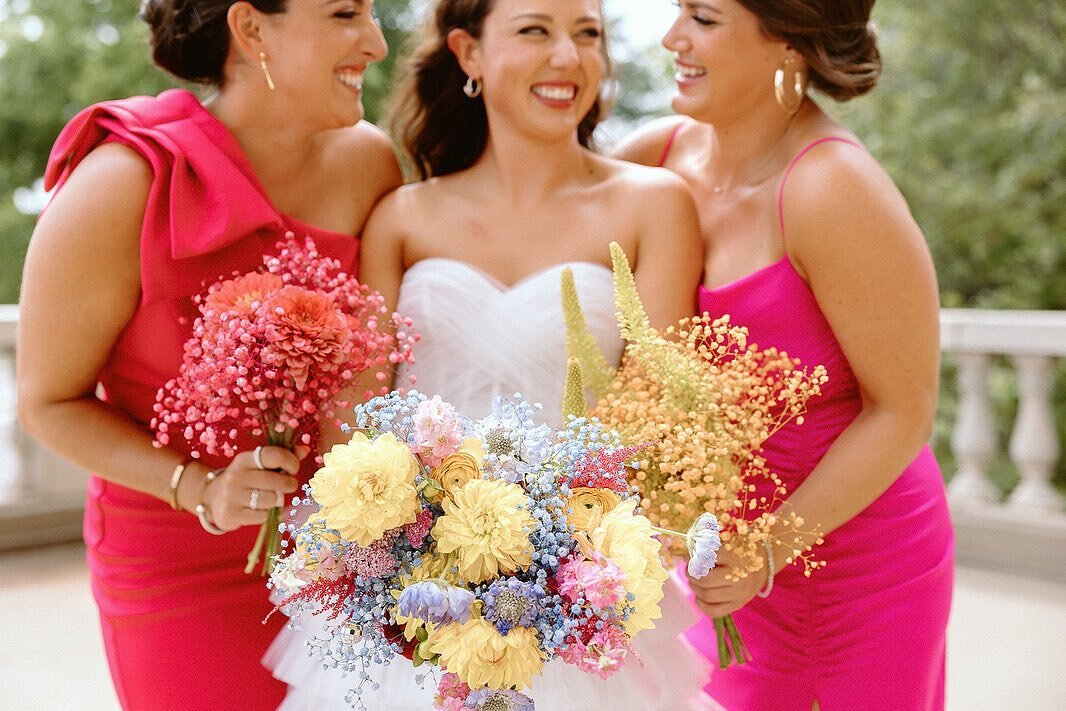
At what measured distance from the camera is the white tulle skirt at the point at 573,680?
79.6 inches

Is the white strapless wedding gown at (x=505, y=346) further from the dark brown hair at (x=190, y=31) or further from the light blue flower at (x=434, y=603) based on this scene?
the light blue flower at (x=434, y=603)

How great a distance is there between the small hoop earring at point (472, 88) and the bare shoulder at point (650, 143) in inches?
18.7

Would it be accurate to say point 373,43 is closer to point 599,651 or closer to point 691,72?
point 691,72

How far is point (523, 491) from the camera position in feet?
5.31

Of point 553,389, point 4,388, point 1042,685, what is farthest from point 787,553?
point 4,388

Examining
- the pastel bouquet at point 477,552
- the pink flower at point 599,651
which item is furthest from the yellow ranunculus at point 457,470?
the pink flower at point 599,651

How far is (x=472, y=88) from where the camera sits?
2.73 metres

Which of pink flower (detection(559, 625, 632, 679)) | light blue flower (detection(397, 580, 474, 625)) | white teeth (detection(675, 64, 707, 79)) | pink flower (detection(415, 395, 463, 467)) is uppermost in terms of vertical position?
white teeth (detection(675, 64, 707, 79))

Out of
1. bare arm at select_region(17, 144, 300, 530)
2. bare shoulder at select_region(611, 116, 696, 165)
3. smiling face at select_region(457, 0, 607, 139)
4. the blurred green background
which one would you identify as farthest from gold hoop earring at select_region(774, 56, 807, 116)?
the blurred green background

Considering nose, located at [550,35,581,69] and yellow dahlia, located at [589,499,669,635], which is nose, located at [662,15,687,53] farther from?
yellow dahlia, located at [589,499,669,635]

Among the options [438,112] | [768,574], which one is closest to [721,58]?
[438,112]

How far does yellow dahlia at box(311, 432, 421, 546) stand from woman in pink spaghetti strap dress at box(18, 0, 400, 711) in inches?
27.1

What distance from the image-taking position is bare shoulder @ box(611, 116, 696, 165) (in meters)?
3.06

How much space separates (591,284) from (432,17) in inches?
33.3
